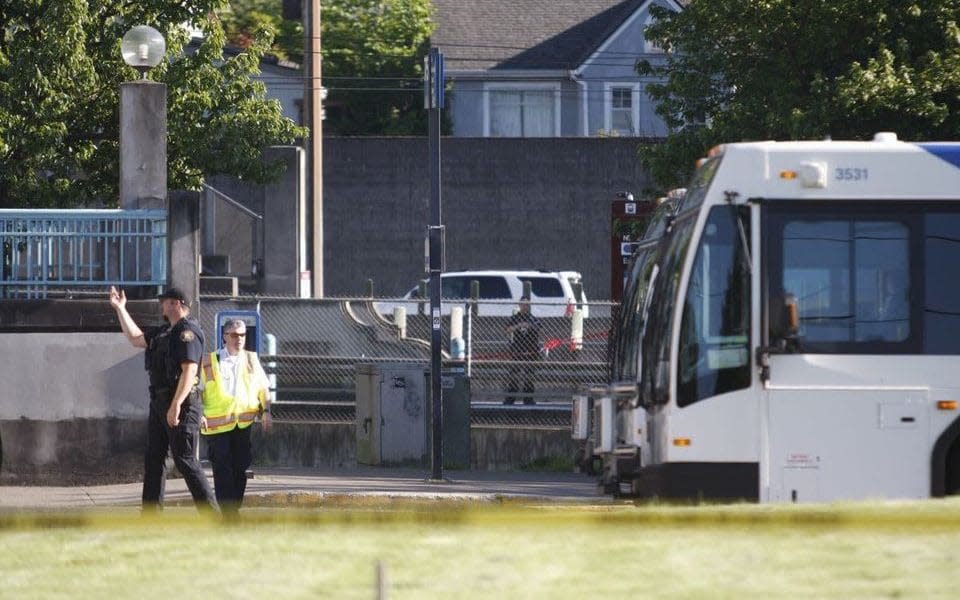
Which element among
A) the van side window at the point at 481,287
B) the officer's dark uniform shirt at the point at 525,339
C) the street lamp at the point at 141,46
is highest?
the street lamp at the point at 141,46

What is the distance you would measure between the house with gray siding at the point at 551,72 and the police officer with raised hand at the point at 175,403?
36.2 meters

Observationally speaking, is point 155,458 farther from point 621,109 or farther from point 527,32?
point 527,32

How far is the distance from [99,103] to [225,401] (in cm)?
1041

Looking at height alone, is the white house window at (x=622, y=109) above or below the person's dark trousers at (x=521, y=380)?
above

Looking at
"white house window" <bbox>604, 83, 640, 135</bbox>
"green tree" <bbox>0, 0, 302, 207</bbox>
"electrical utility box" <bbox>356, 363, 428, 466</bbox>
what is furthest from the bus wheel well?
"white house window" <bbox>604, 83, 640, 135</bbox>

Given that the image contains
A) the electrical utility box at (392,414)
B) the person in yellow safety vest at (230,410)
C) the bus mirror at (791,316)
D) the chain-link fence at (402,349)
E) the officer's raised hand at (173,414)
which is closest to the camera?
the bus mirror at (791,316)

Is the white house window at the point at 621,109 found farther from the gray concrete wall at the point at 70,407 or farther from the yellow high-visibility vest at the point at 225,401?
the yellow high-visibility vest at the point at 225,401

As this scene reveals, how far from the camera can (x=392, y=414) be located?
18641mm

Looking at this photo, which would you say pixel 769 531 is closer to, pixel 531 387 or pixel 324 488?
pixel 324 488

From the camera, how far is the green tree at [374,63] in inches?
2008

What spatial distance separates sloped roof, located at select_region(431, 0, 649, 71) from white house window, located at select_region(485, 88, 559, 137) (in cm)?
87

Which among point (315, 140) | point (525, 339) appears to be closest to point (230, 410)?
point (525, 339)

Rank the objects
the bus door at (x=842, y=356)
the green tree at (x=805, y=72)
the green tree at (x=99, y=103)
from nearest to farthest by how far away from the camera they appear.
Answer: the bus door at (x=842, y=356), the green tree at (x=805, y=72), the green tree at (x=99, y=103)

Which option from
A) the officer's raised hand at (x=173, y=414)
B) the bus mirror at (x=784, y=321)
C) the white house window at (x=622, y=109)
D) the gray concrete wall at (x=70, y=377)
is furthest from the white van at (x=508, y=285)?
the bus mirror at (x=784, y=321)
